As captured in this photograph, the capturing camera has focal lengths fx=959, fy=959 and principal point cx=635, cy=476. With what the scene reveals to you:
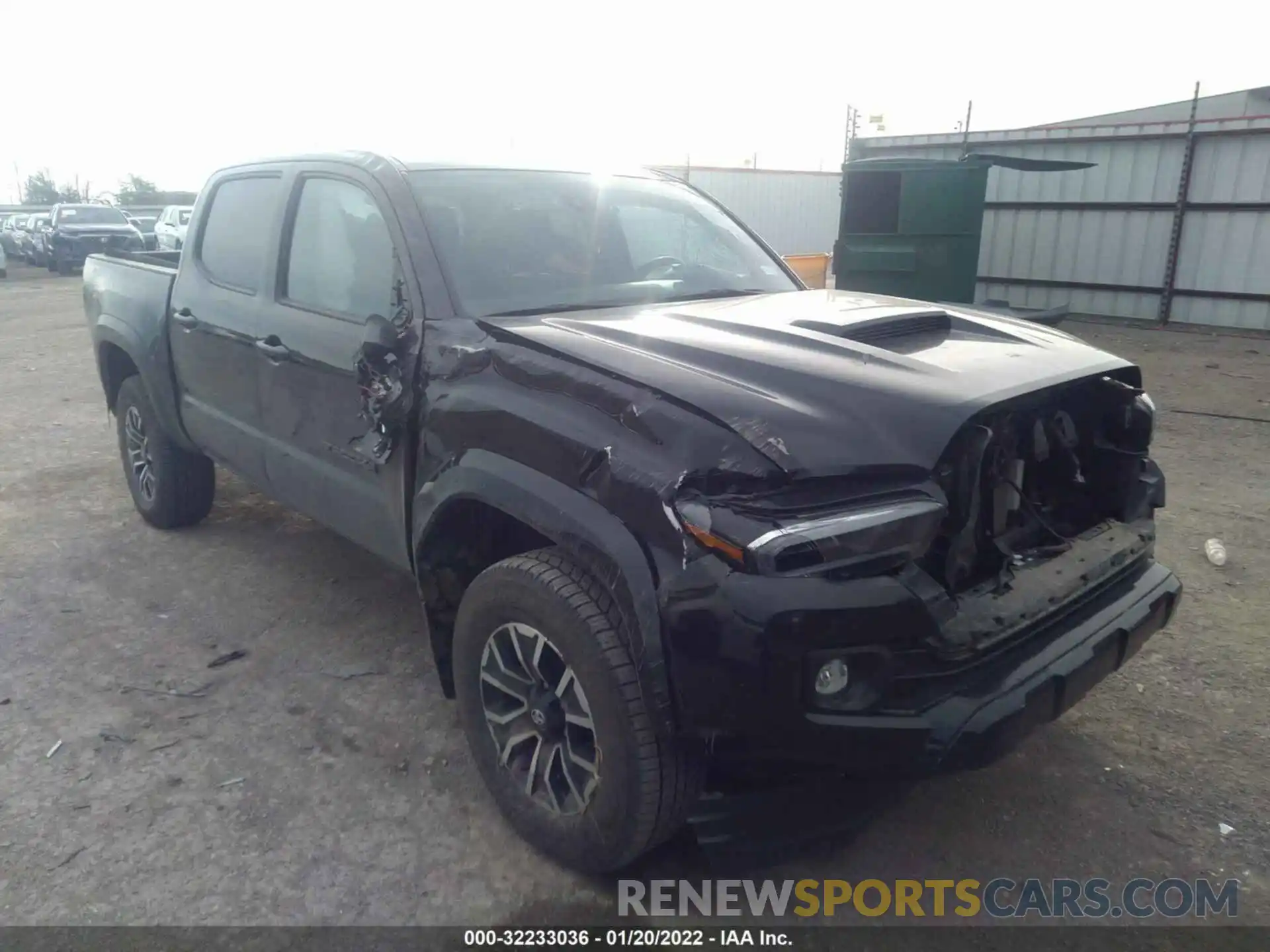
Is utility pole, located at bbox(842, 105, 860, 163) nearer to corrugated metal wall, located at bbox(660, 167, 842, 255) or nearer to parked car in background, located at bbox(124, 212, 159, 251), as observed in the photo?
corrugated metal wall, located at bbox(660, 167, 842, 255)

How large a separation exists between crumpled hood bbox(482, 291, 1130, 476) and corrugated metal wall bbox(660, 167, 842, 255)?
17995 mm

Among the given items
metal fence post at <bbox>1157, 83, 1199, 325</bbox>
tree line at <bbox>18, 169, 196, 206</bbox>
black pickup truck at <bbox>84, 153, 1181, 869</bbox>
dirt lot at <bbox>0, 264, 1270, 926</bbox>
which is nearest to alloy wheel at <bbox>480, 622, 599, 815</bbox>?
black pickup truck at <bbox>84, 153, 1181, 869</bbox>

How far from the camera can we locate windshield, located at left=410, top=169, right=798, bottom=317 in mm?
3072

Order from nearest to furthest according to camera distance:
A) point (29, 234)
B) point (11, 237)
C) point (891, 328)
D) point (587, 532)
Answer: point (587, 532) → point (891, 328) → point (29, 234) → point (11, 237)

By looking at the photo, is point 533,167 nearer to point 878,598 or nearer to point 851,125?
point 878,598

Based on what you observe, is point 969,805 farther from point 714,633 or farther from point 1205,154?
point 1205,154

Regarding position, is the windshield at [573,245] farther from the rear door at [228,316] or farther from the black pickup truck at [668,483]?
the rear door at [228,316]

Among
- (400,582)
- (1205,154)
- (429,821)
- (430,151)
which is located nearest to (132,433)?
(400,582)

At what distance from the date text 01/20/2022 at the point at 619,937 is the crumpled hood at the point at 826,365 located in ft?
4.00

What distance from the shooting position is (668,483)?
2105 mm

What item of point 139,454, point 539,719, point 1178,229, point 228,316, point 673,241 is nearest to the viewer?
point 539,719

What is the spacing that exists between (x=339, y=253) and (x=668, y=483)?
74.3 inches

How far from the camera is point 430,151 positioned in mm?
3459

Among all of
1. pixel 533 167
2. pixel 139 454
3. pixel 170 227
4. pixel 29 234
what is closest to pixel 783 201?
pixel 170 227
